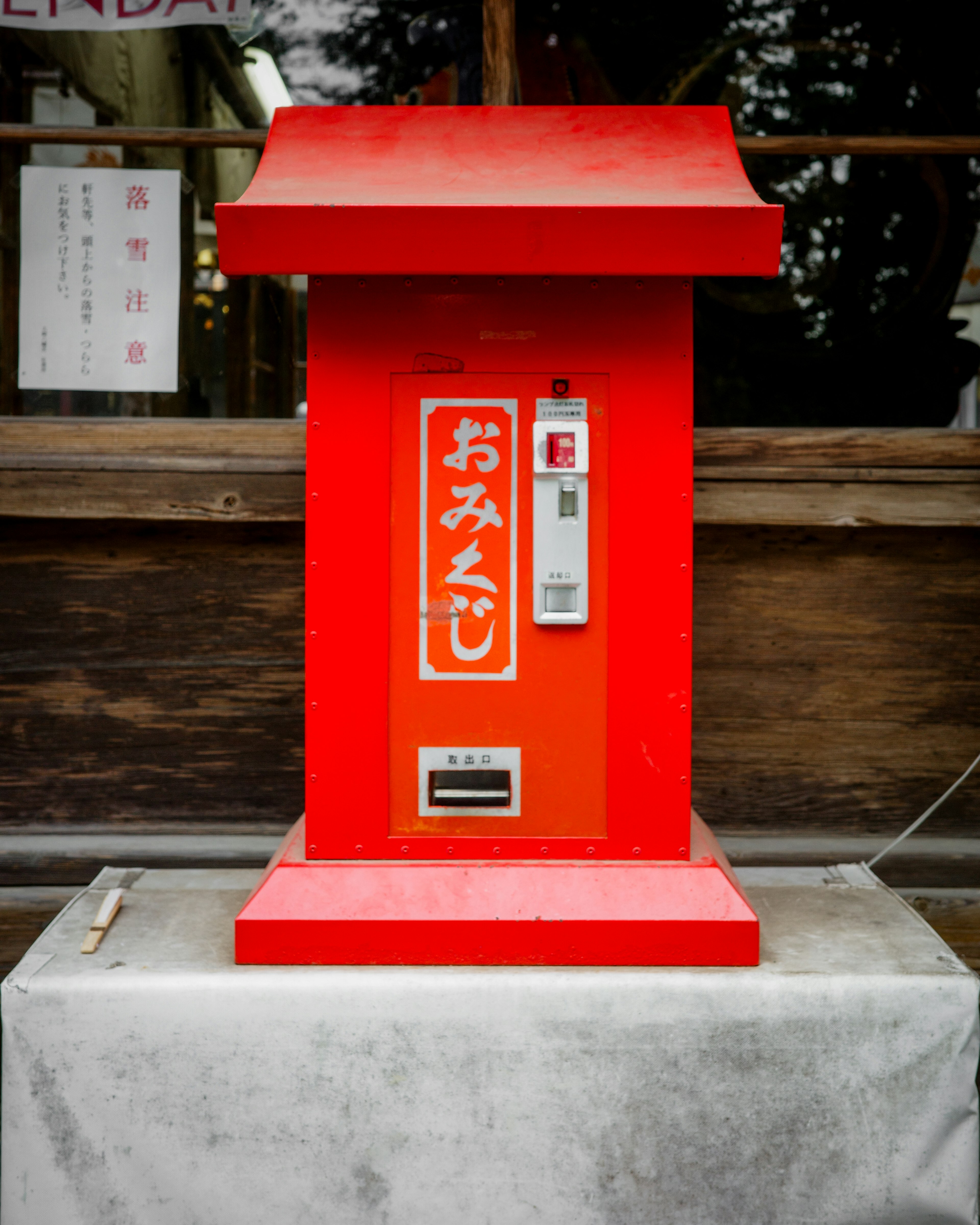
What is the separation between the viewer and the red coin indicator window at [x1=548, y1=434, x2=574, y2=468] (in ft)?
5.26

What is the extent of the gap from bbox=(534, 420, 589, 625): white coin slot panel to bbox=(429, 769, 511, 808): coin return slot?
29 cm

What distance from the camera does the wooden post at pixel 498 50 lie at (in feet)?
7.27

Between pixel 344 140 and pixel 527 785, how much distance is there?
126 centimetres

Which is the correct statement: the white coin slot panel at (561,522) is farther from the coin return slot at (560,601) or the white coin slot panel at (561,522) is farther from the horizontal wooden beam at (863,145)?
the horizontal wooden beam at (863,145)

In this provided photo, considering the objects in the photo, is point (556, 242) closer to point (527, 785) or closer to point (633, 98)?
point (527, 785)

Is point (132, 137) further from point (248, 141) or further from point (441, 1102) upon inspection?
point (441, 1102)

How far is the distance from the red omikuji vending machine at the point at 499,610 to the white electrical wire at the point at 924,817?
704 millimetres

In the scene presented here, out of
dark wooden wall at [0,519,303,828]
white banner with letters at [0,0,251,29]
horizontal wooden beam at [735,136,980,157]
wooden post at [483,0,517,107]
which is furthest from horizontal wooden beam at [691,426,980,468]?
white banner with letters at [0,0,251,29]

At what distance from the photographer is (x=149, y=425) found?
2354 millimetres

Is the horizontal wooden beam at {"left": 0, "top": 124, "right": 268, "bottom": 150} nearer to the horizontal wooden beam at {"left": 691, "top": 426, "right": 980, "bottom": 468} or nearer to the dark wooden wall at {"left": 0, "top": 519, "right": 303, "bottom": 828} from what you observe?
the horizontal wooden beam at {"left": 691, "top": 426, "right": 980, "bottom": 468}

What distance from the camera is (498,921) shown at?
1603 millimetres

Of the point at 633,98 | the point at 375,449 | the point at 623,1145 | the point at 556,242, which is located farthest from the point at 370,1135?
the point at 633,98

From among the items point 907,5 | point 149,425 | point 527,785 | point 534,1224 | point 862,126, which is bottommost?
point 534,1224

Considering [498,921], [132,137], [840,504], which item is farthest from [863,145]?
[498,921]
